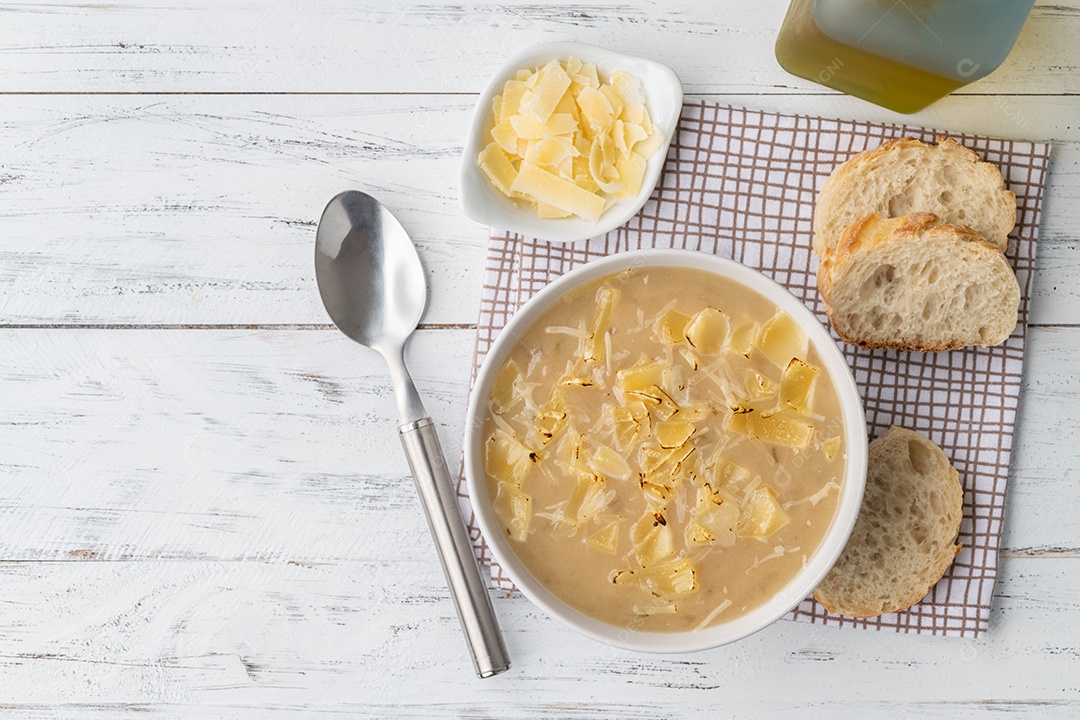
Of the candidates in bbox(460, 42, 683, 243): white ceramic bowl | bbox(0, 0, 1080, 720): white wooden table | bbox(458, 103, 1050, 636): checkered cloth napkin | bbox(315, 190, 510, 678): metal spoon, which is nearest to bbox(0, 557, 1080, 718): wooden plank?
bbox(0, 0, 1080, 720): white wooden table

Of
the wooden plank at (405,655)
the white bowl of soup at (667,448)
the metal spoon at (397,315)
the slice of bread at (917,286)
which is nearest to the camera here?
the white bowl of soup at (667,448)

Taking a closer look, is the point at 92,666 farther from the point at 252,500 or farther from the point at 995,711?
the point at 995,711

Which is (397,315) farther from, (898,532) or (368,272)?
(898,532)

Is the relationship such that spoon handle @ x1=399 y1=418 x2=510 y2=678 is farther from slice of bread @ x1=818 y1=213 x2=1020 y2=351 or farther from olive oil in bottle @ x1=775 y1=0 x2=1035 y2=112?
olive oil in bottle @ x1=775 y1=0 x2=1035 y2=112

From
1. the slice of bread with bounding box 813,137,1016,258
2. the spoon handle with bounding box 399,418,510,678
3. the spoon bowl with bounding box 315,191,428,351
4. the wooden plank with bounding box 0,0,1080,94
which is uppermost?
the wooden plank with bounding box 0,0,1080,94

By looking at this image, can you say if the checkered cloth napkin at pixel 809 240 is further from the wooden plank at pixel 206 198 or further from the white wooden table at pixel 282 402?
the wooden plank at pixel 206 198

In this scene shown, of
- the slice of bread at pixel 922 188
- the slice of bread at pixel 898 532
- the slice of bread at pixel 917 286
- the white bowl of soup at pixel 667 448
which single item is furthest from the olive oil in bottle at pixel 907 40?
the slice of bread at pixel 898 532

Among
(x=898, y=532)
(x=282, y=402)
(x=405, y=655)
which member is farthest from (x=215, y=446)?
(x=898, y=532)

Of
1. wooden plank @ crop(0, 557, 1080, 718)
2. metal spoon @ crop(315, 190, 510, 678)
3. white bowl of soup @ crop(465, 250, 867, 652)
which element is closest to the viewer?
white bowl of soup @ crop(465, 250, 867, 652)
